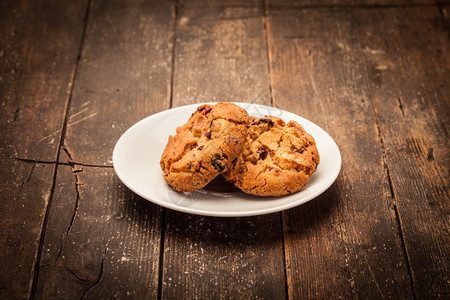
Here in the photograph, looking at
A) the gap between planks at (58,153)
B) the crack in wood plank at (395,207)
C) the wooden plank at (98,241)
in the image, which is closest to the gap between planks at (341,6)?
the crack in wood plank at (395,207)

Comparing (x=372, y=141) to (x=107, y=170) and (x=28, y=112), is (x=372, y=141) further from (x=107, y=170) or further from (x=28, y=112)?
(x=28, y=112)

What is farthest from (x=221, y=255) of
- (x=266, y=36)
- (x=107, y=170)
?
(x=266, y=36)

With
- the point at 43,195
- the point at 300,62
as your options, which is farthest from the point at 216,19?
the point at 43,195

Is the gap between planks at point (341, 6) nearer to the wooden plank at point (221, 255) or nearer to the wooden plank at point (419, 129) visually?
the wooden plank at point (419, 129)

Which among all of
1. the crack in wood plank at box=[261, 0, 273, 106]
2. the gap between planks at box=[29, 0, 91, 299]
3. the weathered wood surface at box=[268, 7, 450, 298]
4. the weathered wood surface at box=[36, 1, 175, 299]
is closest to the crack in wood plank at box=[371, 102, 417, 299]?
the weathered wood surface at box=[268, 7, 450, 298]

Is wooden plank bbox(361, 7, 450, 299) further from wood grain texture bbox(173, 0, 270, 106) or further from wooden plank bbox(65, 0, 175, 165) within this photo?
wooden plank bbox(65, 0, 175, 165)

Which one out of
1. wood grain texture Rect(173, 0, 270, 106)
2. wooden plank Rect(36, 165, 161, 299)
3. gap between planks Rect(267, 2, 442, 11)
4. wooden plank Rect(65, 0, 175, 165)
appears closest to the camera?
wooden plank Rect(36, 165, 161, 299)
